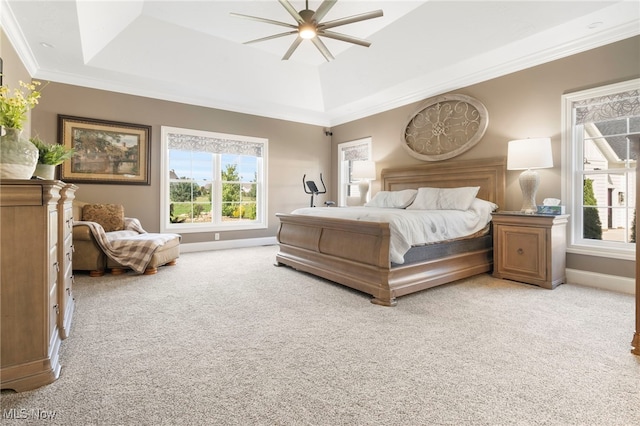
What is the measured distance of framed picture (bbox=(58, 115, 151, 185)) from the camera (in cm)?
461

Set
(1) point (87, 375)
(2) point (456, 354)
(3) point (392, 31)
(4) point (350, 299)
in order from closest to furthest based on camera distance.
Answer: (1) point (87, 375) → (2) point (456, 354) → (4) point (350, 299) → (3) point (392, 31)

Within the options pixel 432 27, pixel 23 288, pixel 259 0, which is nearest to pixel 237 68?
pixel 259 0

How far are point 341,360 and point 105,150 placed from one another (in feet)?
16.4

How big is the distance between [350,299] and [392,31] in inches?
146

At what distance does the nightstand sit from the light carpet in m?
0.32

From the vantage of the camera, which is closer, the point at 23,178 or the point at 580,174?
the point at 23,178

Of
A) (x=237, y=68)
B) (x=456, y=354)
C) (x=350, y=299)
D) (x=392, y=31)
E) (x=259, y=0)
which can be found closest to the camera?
(x=456, y=354)

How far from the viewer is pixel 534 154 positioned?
3594 millimetres

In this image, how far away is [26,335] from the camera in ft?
4.99

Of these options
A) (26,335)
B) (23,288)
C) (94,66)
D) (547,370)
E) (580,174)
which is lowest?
(547,370)

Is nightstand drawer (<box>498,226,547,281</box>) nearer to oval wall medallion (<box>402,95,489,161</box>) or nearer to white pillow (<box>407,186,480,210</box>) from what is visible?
white pillow (<box>407,186,480,210</box>)

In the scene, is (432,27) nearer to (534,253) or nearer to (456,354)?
(534,253)

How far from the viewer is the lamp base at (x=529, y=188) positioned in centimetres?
372

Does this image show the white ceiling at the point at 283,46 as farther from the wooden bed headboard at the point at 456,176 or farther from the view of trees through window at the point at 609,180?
the wooden bed headboard at the point at 456,176
